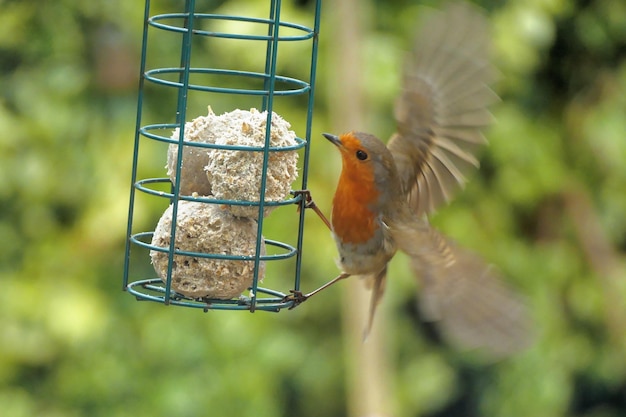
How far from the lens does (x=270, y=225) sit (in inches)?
193

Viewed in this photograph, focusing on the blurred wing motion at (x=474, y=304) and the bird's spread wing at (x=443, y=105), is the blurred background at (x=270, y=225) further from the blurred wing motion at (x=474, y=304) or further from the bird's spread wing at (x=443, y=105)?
the blurred wing motion at (x=474, y=304)

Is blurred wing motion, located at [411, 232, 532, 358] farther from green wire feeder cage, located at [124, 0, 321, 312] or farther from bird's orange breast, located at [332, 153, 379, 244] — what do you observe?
green wire feeder cage, located at [124, 0, 321, 312]

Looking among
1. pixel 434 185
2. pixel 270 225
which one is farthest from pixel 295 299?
pixel 270 225

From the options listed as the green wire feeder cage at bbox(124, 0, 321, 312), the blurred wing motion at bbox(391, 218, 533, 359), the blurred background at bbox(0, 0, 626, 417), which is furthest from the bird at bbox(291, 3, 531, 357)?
the blurred background at bbox(0, 0, 626, 417)

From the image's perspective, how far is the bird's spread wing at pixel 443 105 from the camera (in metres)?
3.05

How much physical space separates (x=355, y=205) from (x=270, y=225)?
1.86 meters

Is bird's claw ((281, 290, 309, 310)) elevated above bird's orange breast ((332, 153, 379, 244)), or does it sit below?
below

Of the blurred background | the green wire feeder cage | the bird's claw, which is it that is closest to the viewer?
the green wire feeder cage

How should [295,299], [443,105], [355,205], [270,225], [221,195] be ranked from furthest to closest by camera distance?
[270,225] → [443,105] → [355,205] → [295,299] → [221,195]

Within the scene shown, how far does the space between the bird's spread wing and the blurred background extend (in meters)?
1.38

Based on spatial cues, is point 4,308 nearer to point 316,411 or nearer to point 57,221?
point 57,221

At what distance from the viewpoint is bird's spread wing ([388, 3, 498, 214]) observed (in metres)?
3.05

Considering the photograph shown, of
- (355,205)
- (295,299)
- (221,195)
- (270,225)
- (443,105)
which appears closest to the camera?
(221,195)

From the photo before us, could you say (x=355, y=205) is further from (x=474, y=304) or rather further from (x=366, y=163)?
(x=474, y=304)
